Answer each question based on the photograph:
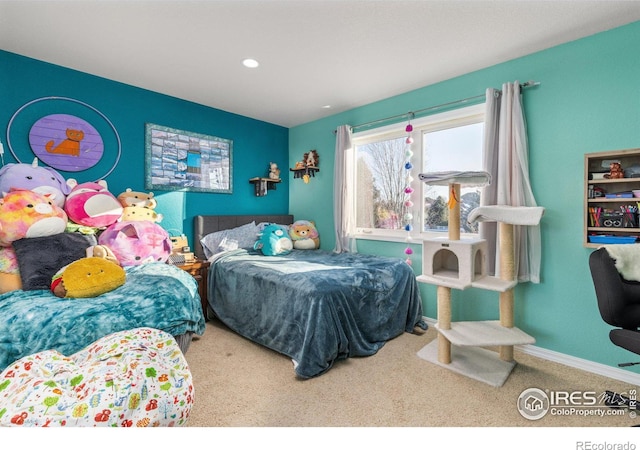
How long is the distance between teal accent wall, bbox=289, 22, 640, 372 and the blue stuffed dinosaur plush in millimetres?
1959

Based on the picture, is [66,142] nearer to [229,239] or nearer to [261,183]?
[229,239]

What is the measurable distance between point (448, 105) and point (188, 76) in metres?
2.36

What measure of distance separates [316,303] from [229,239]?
1642 millimetres

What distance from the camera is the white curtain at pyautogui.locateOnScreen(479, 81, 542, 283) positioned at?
2230mm

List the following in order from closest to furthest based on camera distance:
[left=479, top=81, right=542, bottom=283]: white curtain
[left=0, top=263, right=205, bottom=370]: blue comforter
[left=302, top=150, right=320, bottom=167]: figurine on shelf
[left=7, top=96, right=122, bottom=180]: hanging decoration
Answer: [left=0, top=263, right=205, bottom=370]: blue comforter → [left=479, top=81, right=542, bottom=283]: white curtain → [left=7, top=96, right=122, bottom=180]: hanging decoration → [left=302, top=150, right=320, bottom=167]: figurine on shelf

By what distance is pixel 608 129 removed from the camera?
1979 mm

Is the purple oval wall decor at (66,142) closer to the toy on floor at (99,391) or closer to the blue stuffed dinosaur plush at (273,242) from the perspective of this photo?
the blue stuffed dinosaur plush at (273,242)

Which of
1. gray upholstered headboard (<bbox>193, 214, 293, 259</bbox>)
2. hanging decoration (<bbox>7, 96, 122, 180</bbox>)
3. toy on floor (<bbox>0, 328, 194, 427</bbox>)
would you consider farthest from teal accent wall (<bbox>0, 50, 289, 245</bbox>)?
toy on floor (<bbox>0, 328, 194, 427</bbox>)

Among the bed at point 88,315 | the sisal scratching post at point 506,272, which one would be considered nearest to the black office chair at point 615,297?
the sisal scratching post at point 506,272

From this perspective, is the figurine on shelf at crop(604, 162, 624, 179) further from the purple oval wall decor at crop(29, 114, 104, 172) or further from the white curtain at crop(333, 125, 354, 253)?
the purple oval wall decor at crop(29, 114, 104, 172)

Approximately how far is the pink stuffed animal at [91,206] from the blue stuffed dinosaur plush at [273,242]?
51.6 inches

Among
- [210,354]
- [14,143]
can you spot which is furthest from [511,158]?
[14,143]

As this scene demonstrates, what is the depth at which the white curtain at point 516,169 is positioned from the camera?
2230mm

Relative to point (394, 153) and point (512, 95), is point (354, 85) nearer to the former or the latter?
point (394, 153)
